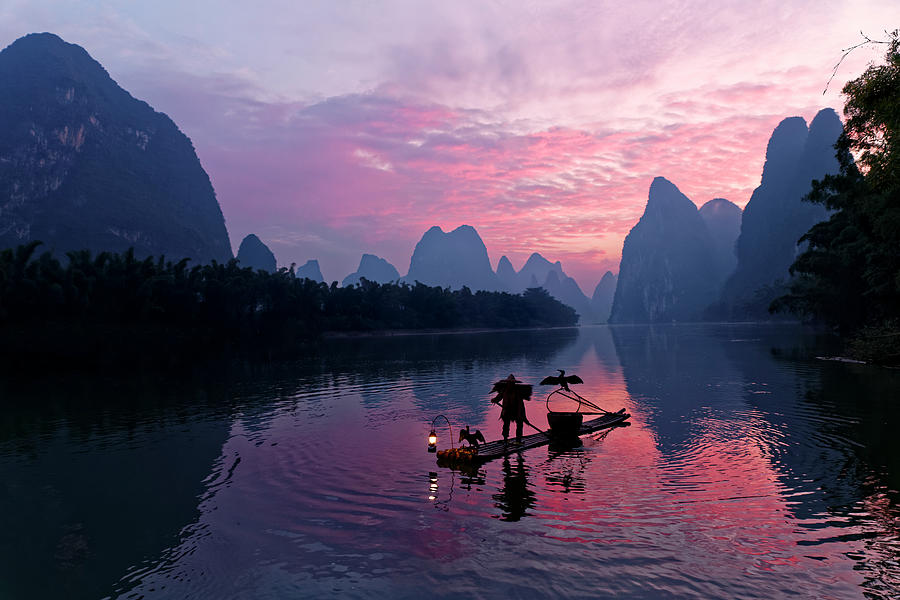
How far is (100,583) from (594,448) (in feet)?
46.5

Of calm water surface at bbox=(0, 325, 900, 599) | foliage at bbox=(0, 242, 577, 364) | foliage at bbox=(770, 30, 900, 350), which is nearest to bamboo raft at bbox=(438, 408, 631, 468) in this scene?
calm water surface at bbox=(0, 325, 900, 599)

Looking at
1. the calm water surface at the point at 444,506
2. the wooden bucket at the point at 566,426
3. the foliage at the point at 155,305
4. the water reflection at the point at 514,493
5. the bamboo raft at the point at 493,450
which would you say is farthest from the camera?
the foliage at the point at 155,305

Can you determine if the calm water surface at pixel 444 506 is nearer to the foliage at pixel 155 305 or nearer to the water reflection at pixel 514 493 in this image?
the water reflection at pixel 514 493

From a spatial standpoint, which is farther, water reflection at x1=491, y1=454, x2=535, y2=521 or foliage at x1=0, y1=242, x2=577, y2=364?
foliage at x1=0, y1=242, x2=577, y2=364

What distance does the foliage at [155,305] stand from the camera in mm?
61219

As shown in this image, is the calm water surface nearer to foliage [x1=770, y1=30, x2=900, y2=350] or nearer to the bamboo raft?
the bamboo raft

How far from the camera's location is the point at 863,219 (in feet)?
131

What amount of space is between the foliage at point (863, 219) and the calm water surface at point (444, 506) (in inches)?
442

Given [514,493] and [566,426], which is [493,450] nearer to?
[514,493]

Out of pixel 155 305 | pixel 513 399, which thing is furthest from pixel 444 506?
pixel 155 305

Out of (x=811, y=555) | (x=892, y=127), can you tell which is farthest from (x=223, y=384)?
(x=892, y=127)

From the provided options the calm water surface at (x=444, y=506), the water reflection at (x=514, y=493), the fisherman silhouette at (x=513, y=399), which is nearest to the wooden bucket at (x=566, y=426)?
the calm water surface at (x=444, y=506)

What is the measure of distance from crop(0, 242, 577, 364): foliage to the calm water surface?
145 feet

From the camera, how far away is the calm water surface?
28.2 ft
